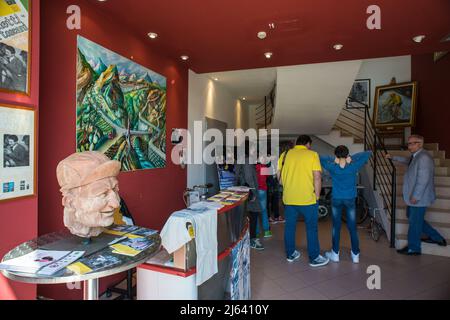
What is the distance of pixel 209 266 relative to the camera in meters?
1.73

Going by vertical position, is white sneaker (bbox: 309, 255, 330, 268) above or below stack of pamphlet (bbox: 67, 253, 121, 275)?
below

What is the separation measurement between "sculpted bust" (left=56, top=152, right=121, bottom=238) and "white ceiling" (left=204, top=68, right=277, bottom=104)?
446 cm

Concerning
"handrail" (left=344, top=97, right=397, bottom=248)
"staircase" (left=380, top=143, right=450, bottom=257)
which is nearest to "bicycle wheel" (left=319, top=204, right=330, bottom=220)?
"handrail" (left=344, top=97, right=397, bottom=248)

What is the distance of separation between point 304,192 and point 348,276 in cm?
112

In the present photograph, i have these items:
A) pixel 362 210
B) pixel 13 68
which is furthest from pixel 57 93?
pixel 362 210

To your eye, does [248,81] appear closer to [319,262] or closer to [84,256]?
[319,262]

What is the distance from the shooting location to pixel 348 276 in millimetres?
3242

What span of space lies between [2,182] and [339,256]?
395 centimetres

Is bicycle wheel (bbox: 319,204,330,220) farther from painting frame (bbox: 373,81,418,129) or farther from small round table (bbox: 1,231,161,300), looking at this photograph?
small round table (bbox: 1,231,161,300)

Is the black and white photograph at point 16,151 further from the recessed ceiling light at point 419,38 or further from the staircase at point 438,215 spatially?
the staircase at point 438,215

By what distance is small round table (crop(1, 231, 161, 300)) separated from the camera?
1151mm

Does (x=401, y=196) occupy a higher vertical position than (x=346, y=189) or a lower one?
lower

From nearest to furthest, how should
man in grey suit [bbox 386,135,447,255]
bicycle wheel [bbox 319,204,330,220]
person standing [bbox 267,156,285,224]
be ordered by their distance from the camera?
man in grey suit [bbox 386,135,447,255]
bicycle wheel [bbox 319,204,330,220]
person standing [bbox 267,156,285,224]
